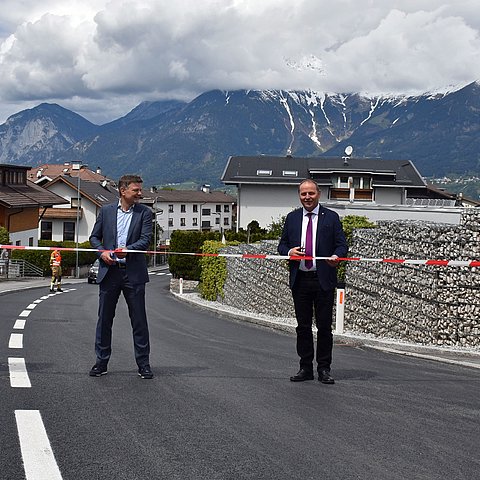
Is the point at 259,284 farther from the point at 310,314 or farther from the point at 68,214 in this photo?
the point at 68,214

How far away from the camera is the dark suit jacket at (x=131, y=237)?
728cm

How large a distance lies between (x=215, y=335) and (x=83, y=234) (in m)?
75.0

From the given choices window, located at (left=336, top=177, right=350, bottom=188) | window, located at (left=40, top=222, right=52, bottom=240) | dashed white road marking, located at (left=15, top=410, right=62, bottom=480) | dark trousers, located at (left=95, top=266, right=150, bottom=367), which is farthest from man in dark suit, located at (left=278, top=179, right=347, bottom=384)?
window, located at (left=40, top=222, right=52, bottom=240)

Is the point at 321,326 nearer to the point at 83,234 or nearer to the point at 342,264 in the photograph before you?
the point at 342,264

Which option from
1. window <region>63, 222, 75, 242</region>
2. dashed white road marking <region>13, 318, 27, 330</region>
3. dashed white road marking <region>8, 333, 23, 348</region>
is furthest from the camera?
window <region>63, 222, 75, 242</region>

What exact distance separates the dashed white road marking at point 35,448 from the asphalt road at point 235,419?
11mm

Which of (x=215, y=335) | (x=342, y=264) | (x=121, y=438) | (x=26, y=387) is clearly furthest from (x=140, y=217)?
(x=342, y=264)

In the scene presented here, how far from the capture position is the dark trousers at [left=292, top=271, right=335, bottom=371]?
739 centimetres

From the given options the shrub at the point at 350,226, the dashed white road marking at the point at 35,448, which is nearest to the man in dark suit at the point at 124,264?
the dashed white road marking at the point at 35,448

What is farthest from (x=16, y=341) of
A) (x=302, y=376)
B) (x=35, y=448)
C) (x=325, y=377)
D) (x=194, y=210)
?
(x=194, y=210)

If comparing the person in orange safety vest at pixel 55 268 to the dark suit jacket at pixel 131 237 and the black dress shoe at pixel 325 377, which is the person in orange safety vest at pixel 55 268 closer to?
the dark suit jacket at pixel 131 237

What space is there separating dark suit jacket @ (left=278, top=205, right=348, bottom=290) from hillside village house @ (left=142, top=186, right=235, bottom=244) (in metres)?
131

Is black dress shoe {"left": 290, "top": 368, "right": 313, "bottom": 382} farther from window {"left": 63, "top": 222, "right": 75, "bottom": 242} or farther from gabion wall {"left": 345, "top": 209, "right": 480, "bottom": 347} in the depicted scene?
window {"left": 63, "top": 222, "right": 75, "bottom": 242}

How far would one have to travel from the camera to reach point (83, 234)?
85.6m
